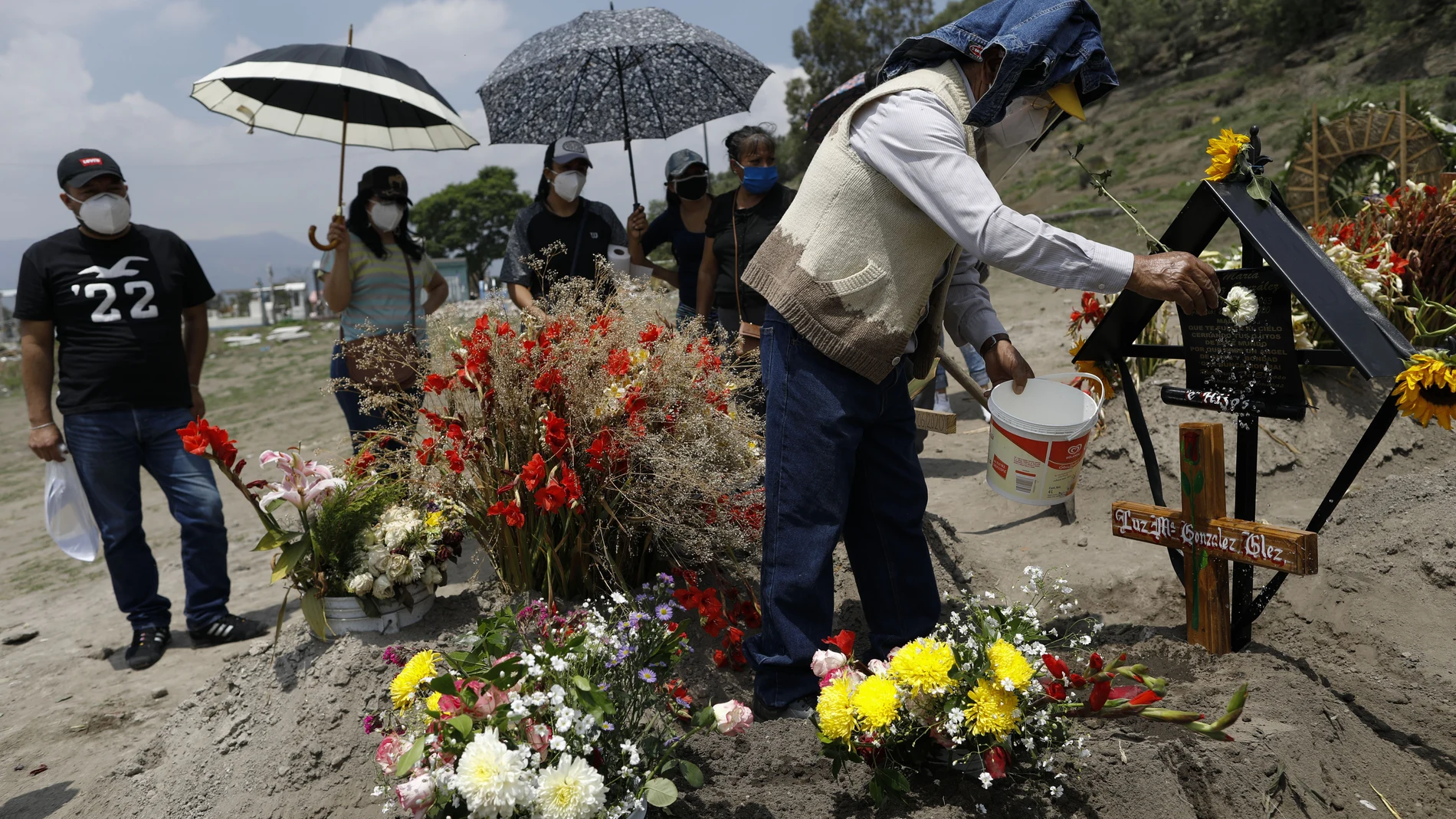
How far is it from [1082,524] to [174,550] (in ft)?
→ 17.2

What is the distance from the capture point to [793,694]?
7.71 feet

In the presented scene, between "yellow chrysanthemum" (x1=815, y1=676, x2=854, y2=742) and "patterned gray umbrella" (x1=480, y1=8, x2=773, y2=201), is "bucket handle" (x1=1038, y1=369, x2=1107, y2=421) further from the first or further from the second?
"patterned gray umbrella" (x1=480, y1=8, x2=773, y2=201)

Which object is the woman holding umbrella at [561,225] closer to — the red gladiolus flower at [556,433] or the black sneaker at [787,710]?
the red gladiolus flower at [556,433]

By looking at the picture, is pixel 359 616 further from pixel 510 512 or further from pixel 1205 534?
pixel 1205 534

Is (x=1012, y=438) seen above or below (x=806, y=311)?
below

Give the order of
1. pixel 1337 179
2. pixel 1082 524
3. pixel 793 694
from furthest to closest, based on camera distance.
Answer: pixel 1337 179 → pixel 1082 524 → pixel 793 694

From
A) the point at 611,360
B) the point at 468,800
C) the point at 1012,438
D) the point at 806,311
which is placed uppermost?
the point at 806,311

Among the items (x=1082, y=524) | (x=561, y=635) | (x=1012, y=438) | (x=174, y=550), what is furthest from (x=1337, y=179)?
(x=174, y=550)

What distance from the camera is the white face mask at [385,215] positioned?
399cm

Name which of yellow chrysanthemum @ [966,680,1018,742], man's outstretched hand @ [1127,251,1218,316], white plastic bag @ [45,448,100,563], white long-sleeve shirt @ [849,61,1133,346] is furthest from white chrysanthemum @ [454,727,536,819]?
white plastic bag @ [45,448,100,563]

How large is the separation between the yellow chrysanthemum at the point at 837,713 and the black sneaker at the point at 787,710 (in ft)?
1.49

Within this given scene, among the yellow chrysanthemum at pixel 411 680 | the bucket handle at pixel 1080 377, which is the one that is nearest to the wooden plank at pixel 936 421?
the bucket handle at pixel 1080 377

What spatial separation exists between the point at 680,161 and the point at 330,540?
2.70 metres

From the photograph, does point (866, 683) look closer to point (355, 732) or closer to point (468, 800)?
point (468, 800)
